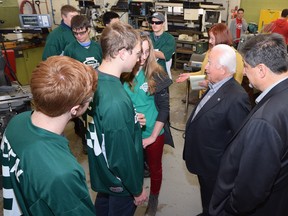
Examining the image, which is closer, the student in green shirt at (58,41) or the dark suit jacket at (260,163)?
the dark suit jacket at (260,163)

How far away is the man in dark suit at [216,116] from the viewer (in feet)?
5.24

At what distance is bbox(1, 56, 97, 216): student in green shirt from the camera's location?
83 cm

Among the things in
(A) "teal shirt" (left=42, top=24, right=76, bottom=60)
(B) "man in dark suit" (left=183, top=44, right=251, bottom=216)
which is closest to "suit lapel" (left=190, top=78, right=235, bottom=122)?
(B) "man in dark suit" (left=183, top=44, right=251, bottom=216)

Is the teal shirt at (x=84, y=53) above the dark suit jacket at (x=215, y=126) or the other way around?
above

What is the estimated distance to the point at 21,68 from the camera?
484 cm

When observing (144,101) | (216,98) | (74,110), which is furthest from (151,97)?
(74,110)

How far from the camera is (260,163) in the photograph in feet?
3.92

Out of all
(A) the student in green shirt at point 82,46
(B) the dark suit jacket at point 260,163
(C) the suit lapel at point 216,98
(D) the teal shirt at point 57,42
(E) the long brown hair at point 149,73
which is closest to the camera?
(B) the dark suit jacket at point 260,163

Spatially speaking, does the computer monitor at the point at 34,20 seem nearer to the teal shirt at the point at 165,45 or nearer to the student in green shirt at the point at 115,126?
the teal shirt at the point at 165,45

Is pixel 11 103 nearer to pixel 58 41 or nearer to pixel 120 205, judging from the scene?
pixel 58 41

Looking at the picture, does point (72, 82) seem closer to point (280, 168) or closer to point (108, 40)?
point (108, 40)

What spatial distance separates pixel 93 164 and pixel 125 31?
0.75 m

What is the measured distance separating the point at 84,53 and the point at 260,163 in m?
2.10

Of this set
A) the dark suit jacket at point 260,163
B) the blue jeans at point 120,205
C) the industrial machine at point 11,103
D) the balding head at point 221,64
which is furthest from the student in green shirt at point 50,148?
the industrial machine at point 11,103
